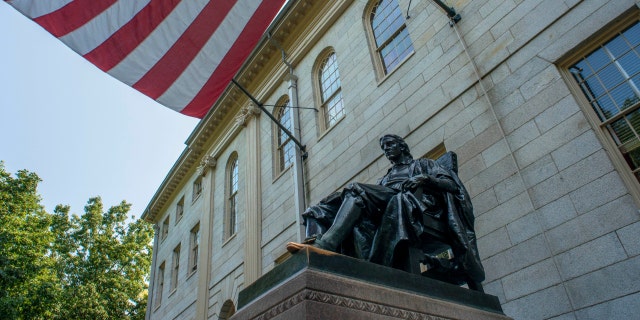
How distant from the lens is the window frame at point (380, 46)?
8.83m

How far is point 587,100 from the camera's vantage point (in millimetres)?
5633

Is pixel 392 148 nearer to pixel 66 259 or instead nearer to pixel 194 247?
pixel 194 247

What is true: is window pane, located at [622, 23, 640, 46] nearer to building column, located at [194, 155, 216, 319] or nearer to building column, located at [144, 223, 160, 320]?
building column, located at [194, 155, 216, 319]

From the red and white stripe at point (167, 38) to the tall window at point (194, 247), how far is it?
10.2 metres

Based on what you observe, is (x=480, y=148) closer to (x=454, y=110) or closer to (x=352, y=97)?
(x=454, y=110)

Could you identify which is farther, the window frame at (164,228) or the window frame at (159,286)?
the window frame at (164,228)

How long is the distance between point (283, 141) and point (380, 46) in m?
4.52

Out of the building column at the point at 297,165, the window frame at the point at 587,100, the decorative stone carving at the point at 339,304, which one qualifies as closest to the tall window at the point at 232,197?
the building column at the point at 297,165

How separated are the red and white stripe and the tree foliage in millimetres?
10749

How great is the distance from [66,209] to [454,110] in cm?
2362

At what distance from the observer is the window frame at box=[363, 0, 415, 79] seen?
8.83 meters

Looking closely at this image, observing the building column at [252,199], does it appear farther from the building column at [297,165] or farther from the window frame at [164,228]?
the window frame at [164,228]

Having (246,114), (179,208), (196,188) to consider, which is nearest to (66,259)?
(179,208)

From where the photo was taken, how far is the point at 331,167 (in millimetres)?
9797
